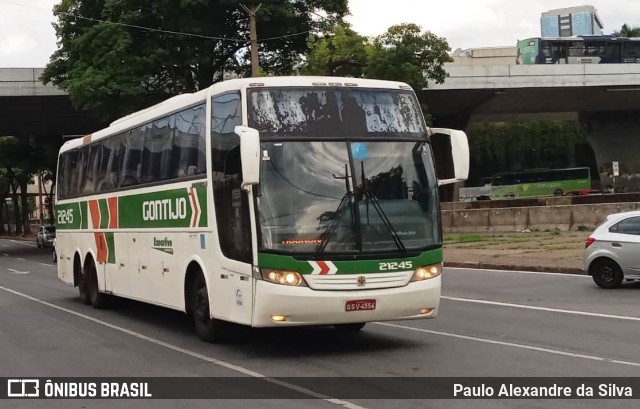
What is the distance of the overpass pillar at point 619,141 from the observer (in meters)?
68.2

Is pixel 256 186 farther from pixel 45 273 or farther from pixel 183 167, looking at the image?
pixel 45 273

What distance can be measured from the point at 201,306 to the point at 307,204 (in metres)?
2.72

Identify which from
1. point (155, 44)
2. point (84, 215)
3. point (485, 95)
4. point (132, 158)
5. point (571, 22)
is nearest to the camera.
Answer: point (132, 158)

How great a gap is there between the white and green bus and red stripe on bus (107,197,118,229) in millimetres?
3419

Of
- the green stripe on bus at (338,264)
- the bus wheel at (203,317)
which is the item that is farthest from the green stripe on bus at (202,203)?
the green stripe on bus at (338,264)

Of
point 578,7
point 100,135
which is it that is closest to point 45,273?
point 100,135

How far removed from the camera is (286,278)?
969 cm

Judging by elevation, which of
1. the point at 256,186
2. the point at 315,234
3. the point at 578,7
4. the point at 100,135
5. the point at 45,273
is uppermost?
the point at 578,7

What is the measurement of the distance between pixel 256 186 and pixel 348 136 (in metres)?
1.34

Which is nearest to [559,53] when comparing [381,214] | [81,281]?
[81,281]

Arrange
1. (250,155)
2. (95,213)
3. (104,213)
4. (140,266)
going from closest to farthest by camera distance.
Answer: (250,155)
(140,266)
(104,213)
(95,213)

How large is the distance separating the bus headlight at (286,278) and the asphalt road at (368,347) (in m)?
0.98

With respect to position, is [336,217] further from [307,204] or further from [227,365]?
[227,365]

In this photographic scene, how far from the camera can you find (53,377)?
950cm
